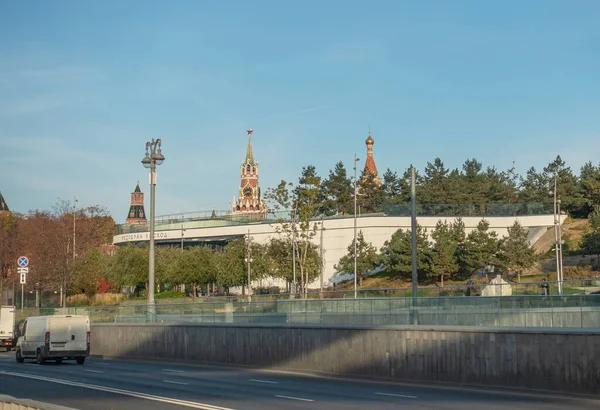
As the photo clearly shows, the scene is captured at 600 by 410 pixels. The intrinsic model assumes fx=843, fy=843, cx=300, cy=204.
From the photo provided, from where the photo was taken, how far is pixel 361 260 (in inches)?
3467

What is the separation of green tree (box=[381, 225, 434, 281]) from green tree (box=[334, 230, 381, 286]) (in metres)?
1.40

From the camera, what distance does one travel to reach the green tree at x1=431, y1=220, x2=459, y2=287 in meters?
83.9

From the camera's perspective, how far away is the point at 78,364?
3491 cm

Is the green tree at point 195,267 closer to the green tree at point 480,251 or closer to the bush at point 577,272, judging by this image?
the green tree at point 480,251

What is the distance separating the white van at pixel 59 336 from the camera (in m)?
34.1

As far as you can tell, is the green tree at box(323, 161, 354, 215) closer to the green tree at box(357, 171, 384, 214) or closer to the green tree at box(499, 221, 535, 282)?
the green tree at box(357, 171, 384, 214)

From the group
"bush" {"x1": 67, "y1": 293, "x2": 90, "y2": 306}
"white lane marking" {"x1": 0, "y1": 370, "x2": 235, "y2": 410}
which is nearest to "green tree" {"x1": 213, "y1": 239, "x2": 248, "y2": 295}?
"bush" {"x1": 67, "y1": 293, "x2": 90, "y2": 306}

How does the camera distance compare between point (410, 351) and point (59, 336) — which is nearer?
point (410, 351)

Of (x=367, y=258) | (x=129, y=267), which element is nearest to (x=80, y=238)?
(x=129, y=267)

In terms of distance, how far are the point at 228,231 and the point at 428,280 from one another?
30.0 meters

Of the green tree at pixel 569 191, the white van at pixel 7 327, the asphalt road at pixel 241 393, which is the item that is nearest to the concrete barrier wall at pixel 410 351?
the asphalt road at pixel 241 393

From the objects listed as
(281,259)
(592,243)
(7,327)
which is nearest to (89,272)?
(281,259)

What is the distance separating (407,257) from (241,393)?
65532 mm

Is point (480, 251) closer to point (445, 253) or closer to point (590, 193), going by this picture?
point (445, 253)
